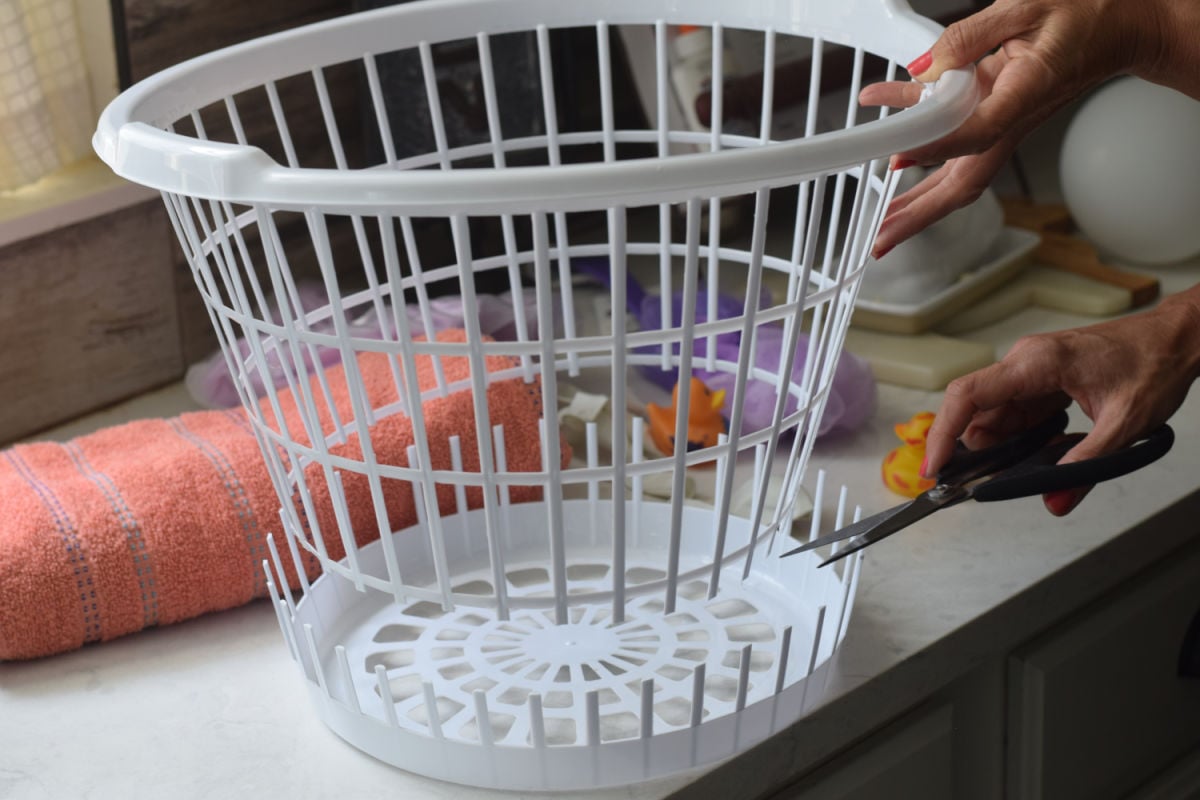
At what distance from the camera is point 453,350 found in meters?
0.52

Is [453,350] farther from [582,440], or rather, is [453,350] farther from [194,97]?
[582,440]

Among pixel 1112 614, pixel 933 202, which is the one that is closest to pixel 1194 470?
pixel 1112 614

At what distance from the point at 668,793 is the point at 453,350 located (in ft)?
0.77

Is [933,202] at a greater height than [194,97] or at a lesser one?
lesser

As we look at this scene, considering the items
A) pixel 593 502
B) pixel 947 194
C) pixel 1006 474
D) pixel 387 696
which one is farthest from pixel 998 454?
pixel 387 696

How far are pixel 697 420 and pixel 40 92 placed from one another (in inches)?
21.1

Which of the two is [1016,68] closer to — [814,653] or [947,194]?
[947,194]

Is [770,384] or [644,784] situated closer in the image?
[644,784]

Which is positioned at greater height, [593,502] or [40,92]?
[40,92]

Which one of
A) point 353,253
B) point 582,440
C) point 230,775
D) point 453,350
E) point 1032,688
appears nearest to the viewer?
point 453,350

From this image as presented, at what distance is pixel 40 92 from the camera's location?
958 mm

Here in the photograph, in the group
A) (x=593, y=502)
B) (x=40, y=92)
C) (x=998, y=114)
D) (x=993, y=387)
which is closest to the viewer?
(x=998, y=114)

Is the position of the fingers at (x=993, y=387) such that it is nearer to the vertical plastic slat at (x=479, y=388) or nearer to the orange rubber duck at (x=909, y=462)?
the orange rubber duck at (x=909, y=462)

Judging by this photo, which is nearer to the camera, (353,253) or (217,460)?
(217,460)
